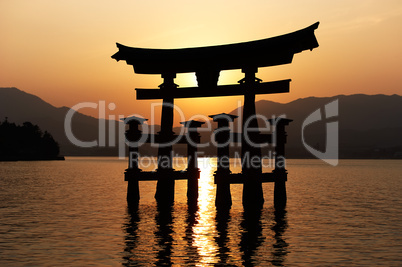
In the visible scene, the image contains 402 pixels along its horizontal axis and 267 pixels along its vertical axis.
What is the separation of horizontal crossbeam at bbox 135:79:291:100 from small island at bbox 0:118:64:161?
108523 millimetres

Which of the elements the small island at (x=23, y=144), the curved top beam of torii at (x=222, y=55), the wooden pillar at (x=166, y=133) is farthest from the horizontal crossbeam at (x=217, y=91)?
the small island at (x=23, y=144)

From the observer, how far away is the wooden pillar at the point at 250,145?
1872 cm

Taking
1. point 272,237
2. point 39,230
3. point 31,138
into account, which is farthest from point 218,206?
point 31,138

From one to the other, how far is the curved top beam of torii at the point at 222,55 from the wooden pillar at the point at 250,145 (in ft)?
2.20

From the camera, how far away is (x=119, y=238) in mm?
14172

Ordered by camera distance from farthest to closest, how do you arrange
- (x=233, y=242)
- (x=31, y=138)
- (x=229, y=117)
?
(x=31, y=138) < (x=229, y=117) < (x=233, y=242)

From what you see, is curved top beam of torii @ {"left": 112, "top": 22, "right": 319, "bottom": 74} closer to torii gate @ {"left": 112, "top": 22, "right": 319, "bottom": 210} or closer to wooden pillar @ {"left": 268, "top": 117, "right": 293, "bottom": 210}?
torii gate @ {"left": 112, "top": 22, "right": 319, "bottom": 210}

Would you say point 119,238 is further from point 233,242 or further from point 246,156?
point 246,156

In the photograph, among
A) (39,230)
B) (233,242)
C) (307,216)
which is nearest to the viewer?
(233,242)

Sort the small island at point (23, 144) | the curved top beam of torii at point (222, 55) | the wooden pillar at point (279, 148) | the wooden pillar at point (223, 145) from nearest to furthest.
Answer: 1. the curved top beam of torii at point (222, 55)
2. the wooden pillar at point (223, 145)
3. the wooden pillar at point (279, 148)
4. the small island at point (23, 144)

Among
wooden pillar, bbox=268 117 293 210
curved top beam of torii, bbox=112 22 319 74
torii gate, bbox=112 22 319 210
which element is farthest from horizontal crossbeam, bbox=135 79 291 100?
wooden pillar, bbox=268 117 293 210

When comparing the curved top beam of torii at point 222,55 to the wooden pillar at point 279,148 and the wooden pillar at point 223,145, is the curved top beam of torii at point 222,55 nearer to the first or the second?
the wooden pillar at point 223,145

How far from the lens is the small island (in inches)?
4988

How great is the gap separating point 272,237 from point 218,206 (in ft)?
15.9
